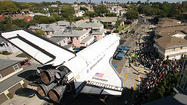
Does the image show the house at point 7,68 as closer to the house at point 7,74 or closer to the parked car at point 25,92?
the house at point 7,74

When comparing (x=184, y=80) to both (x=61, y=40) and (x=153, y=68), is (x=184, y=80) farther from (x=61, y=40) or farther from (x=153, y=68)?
(x=61, y=40)

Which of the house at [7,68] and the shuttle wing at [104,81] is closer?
the shuttle wing at [104,81]

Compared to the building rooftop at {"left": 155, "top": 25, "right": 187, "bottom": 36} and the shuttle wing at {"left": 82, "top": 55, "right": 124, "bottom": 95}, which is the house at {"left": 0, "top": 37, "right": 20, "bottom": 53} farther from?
the building rooftop at {"left": 155, "top": 25, "right": 187, "bottom": 36}

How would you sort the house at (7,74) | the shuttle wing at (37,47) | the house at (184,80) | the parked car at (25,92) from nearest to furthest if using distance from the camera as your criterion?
1. the house at (184,80)
2. the shuttle wing at (37,47)
3. the house at (7,74)
4. the parked car at (25,92)

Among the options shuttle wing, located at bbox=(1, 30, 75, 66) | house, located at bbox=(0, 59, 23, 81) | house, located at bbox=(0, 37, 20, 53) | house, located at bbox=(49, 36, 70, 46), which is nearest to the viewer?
shuttle wing, located at bbox=(1, 30, 75, 66)

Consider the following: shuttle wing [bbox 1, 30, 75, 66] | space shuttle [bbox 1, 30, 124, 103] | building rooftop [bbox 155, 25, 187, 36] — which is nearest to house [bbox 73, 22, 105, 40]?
building rooftop [bbox 155, 25, 187, 36]

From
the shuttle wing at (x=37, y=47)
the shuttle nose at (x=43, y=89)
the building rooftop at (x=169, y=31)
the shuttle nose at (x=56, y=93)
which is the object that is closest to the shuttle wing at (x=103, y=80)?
the shuttle wing at (x=37, y=47)

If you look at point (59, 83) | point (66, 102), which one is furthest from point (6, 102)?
point (59, 83)

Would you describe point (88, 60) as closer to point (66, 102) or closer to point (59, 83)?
point (59, 83)
